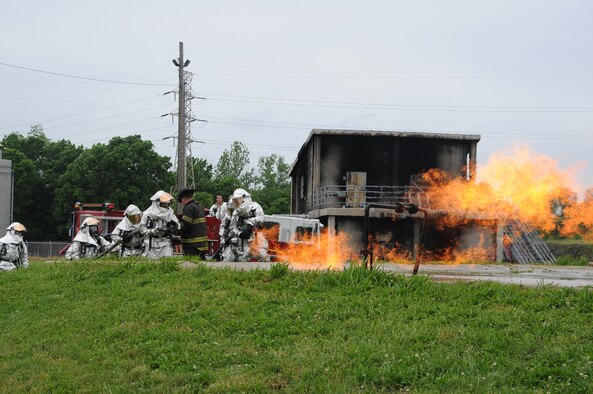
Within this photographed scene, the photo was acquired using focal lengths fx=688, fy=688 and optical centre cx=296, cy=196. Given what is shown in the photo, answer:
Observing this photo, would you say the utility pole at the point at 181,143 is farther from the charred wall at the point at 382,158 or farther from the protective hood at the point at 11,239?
the protective hood at the point at 11,239

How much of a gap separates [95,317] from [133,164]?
47927 mm

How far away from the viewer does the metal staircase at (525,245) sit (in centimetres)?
3008

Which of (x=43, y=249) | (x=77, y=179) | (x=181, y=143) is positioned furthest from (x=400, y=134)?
(x=77, y=179)

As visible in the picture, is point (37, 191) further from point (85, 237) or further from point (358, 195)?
point (85, 237)

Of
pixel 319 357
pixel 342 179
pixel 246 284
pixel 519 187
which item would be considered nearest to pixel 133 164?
pixel 342 179

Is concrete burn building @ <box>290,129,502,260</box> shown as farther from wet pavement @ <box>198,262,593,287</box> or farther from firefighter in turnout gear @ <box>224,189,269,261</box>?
wet pavement @ <box>198,262,593,287</box>

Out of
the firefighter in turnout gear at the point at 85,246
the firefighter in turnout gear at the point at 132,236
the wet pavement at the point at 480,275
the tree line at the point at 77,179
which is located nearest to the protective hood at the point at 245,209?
the wet pavement at the point at 480,275

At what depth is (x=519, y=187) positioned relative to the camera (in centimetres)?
1672

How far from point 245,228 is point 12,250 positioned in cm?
703

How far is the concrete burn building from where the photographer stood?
30719 millimetres

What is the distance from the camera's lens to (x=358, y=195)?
104 ft

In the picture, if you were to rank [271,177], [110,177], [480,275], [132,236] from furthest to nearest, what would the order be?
[271,177], [110,177], [132,236], [480,275]

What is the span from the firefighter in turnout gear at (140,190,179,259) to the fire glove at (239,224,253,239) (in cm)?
165

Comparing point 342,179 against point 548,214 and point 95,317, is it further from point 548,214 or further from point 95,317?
point 95,317
